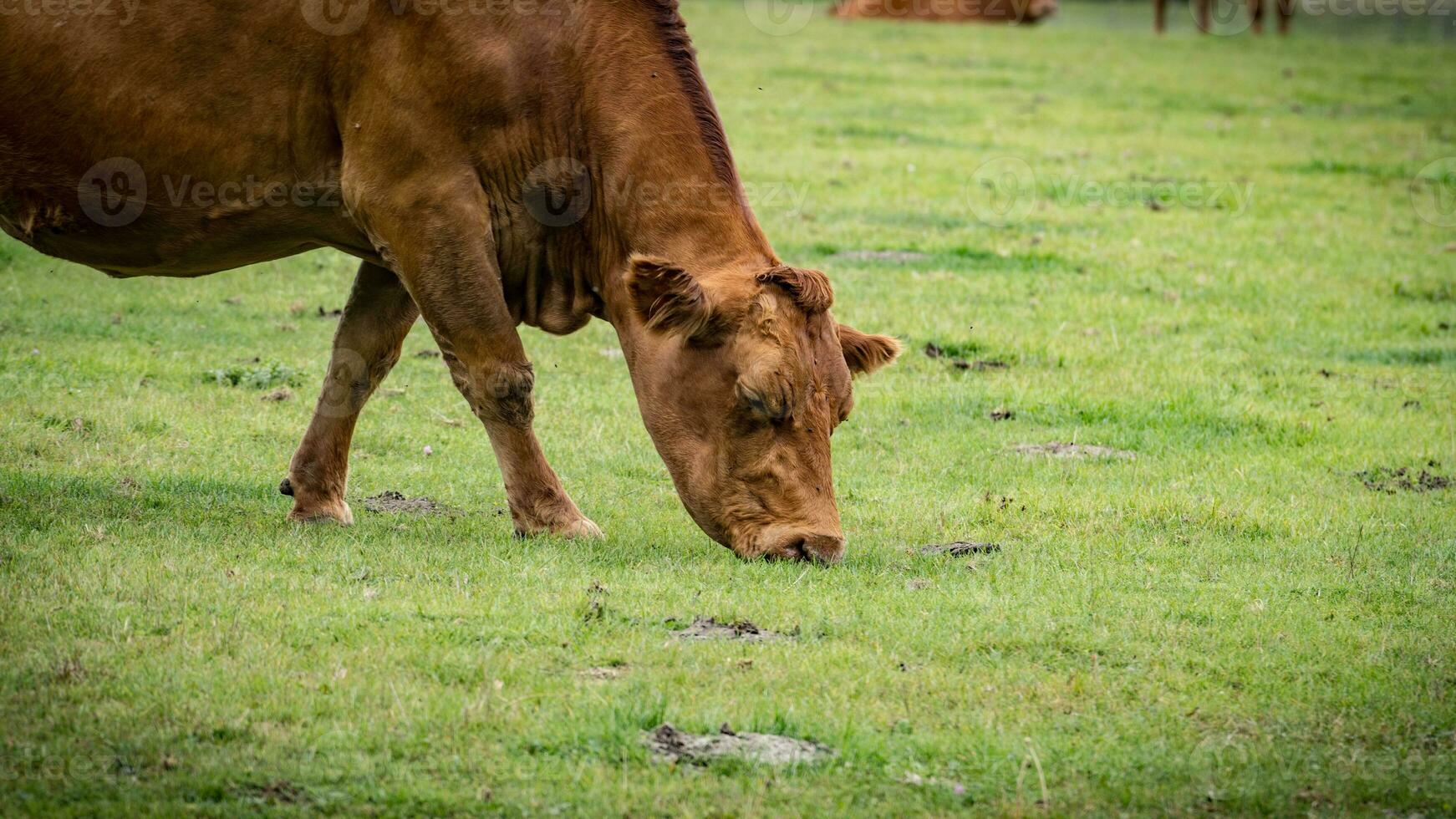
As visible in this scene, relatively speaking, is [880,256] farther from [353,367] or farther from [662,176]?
[662,176]

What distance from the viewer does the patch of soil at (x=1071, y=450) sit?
9922mm

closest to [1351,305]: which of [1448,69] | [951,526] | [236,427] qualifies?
[951,526]

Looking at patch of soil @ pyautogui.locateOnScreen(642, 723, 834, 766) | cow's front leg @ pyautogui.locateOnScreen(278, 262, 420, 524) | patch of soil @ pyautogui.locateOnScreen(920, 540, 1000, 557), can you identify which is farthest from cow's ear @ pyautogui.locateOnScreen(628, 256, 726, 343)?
patch of soil @ pyautogui.locateOnScreen(642, 723, 834, 766)

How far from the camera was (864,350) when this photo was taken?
7703mm

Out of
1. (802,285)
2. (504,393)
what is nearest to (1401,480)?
(802,285)

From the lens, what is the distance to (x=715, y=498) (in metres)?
7.29

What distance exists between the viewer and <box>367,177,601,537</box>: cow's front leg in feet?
23.9

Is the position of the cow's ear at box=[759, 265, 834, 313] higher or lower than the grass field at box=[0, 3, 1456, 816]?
higher

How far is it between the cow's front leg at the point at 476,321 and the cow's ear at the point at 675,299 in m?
0.71

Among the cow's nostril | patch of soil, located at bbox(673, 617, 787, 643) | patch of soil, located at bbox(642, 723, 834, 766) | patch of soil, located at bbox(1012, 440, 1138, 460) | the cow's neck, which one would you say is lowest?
patch of soil, located at bbox(1012, 440, 1138, 460)

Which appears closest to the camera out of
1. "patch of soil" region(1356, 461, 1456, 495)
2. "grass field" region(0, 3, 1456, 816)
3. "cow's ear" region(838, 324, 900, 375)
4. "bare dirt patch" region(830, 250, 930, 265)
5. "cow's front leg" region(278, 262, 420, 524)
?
"grass field" region(0, 3, 1456, 816)

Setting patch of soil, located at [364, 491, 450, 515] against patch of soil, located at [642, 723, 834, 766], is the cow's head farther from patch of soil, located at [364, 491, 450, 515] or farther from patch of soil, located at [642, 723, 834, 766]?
patch of soil, located at [642, 723, 834, 766]

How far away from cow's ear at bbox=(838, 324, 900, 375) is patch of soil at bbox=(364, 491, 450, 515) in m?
2.17

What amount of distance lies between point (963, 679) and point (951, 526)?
7.94 ft
